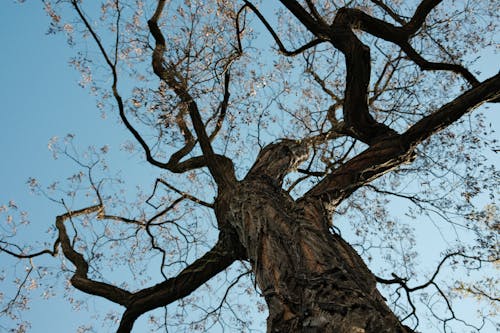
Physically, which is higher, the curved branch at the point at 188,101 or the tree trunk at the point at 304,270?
the curved branch at the point at 188,101

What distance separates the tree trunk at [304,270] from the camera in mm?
2244

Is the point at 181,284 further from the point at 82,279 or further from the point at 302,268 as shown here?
the point at 302,268

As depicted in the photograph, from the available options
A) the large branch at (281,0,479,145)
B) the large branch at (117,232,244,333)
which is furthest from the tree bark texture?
the large branch at (281,0,479,145)

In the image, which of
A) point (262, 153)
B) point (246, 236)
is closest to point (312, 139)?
point (262, 153)

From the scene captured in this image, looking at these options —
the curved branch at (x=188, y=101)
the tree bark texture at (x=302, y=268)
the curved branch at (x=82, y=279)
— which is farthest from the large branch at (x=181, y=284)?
the curved branch at (x=188, y=101)

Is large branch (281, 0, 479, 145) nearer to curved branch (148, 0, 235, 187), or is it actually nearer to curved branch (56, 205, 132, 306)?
curved branch (148, 0, 235, 187)

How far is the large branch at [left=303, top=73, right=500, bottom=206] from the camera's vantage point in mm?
4695

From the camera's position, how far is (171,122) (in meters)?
6.16

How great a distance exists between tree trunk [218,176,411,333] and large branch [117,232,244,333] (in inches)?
23.1

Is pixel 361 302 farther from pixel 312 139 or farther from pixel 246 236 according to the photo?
pixel 312 139

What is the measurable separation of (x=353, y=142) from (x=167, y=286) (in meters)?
3.56

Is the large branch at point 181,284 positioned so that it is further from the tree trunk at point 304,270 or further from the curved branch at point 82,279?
the tree trunk at point 304,270

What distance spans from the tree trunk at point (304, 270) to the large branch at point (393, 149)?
2.33ft

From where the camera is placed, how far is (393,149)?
503 centimetres
